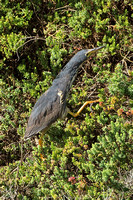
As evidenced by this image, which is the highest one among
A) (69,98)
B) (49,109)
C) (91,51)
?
(91,51)

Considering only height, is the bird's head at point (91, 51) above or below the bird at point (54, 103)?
above

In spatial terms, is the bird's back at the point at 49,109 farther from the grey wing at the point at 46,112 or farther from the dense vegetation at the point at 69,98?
the dense vegetation at the point at 69,98

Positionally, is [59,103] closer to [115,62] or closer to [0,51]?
[115,62]

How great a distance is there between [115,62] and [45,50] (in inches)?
52.9

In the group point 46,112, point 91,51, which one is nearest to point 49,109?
point 46,112

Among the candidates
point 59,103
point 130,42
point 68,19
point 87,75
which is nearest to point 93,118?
point 59,103

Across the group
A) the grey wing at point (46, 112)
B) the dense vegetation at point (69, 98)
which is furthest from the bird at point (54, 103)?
the dense vegetation at point (69, 98)

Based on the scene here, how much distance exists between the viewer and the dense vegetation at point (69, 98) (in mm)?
3699

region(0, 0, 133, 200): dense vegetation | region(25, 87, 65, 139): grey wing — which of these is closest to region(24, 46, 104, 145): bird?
region(25, 87, 65, 139): grey wing

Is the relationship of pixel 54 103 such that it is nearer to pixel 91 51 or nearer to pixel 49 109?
pixel 49 109

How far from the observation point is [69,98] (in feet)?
16.5

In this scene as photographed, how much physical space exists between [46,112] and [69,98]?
2.05ft

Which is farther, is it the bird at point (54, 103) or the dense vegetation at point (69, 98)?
the bird at point (54, 103)

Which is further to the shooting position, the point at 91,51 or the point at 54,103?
the point at 54,103
